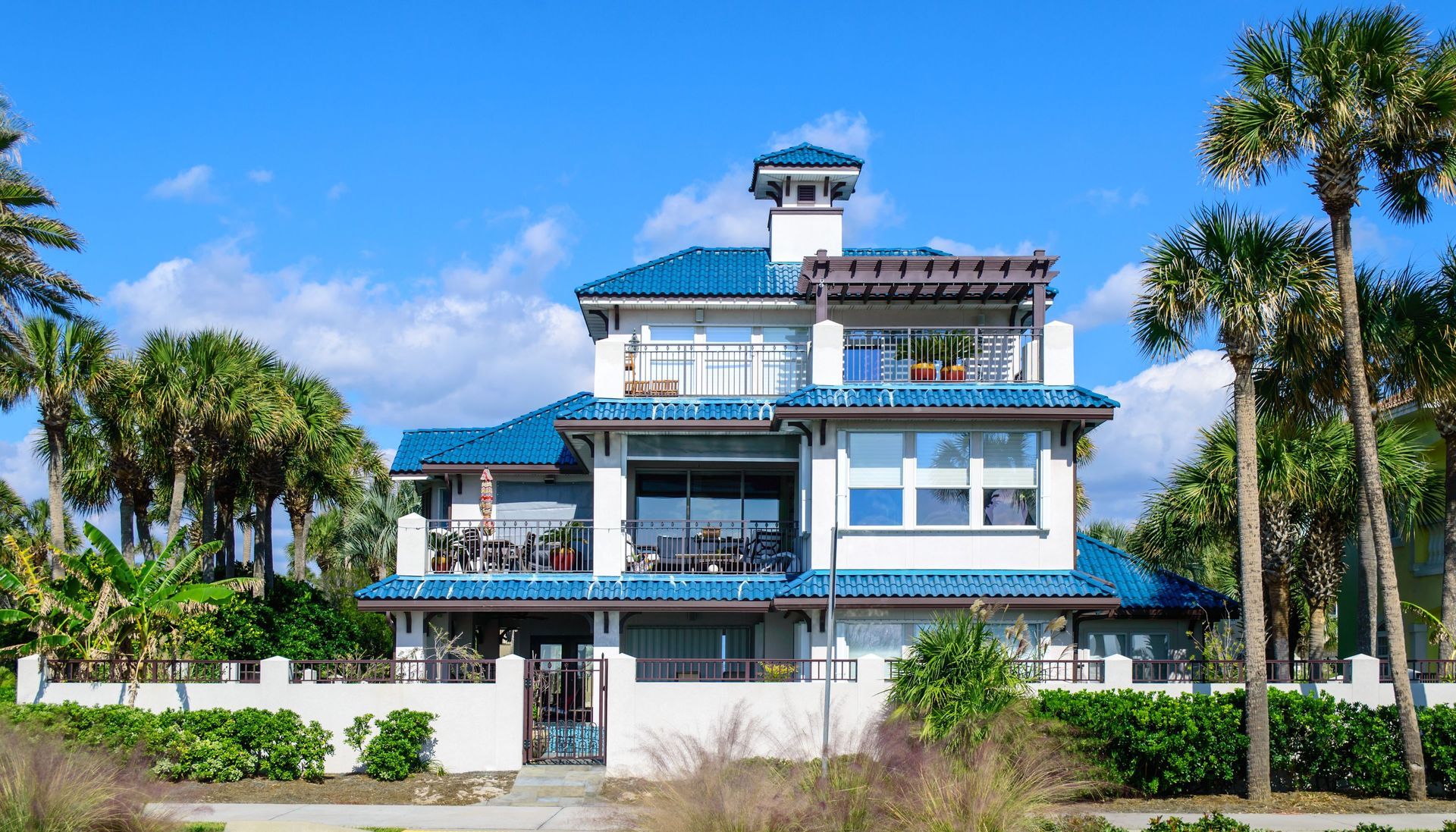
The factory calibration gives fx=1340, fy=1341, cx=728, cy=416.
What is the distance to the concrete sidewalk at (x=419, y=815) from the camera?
17.1m

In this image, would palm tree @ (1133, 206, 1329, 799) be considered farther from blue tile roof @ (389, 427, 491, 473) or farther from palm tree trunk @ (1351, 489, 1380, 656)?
blue tile roof @ (389, 427, 491, 473)

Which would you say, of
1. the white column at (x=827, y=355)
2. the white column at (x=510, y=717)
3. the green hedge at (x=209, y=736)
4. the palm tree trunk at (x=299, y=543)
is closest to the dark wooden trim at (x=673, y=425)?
the white column at (x=827, y=355)

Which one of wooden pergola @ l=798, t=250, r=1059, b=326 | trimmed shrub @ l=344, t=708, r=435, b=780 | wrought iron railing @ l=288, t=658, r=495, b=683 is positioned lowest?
trimmed shrub @ l=344, t=708, r=435, b=780

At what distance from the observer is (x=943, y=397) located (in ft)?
78.6

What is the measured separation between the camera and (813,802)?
44.6ft

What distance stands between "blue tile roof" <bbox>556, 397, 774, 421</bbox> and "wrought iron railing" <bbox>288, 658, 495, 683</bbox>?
5143 mm

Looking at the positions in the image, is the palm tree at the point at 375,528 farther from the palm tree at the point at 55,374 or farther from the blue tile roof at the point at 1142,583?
the blue tile roof at the point at 1142,583

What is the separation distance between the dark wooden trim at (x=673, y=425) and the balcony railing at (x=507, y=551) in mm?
2110

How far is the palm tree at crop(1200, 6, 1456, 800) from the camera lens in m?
19.1

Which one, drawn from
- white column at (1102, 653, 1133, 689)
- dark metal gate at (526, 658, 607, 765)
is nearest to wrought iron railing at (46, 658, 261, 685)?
dark metal gate at (526, 658, 607, 765)

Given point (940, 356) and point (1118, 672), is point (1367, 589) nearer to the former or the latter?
point (1118, 672)

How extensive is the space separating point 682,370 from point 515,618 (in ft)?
21.7

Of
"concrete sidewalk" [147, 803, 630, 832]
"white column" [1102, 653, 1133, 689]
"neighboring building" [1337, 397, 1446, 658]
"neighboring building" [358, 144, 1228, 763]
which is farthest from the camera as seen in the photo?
"neighboring building" [1337, 397, 1446, 658]

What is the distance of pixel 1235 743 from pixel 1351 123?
899 cm
